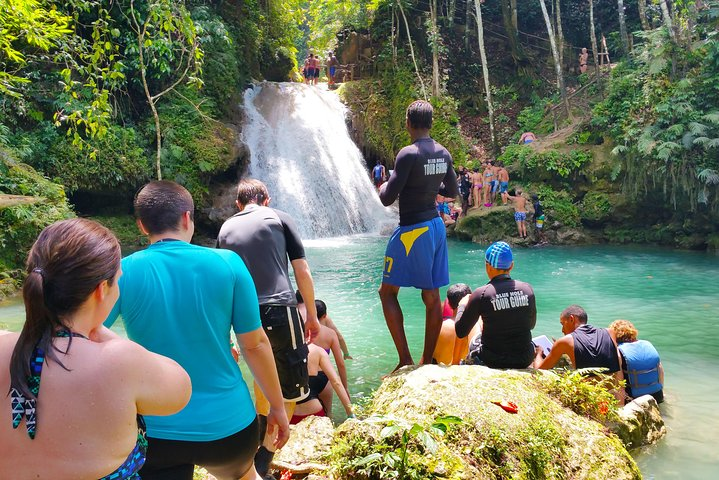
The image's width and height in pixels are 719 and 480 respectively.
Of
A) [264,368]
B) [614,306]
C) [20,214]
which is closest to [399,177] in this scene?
[264,368]

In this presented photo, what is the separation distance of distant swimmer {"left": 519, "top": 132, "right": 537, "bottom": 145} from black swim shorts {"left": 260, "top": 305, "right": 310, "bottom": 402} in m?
18.4

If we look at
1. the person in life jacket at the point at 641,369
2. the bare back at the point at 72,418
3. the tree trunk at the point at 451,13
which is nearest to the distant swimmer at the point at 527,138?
the tree trunk at the point at 451,13

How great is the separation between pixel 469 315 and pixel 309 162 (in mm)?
15100

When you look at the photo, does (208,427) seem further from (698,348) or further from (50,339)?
(698,348)

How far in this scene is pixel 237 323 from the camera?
8.45ft

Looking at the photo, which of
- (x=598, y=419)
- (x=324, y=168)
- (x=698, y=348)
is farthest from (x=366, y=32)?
(x=598, y=419)

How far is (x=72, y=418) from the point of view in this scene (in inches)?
62.2

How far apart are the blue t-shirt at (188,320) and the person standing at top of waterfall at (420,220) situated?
7.38 feet

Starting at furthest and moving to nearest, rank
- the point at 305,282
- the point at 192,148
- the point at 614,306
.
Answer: the point at 192,148 → the point at 614,306 → the point at 305,282

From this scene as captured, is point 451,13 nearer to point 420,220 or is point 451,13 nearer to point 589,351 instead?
point 589,351

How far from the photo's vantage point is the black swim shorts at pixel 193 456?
93.8 inches

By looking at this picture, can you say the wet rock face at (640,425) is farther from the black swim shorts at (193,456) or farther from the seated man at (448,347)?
the black swim shorts at (193,456)

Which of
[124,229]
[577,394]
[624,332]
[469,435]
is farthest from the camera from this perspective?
[124,229]

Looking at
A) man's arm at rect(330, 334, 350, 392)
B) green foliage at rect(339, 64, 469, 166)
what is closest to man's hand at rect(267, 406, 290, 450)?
man's arm at rect(330, 334, 350, 392)
